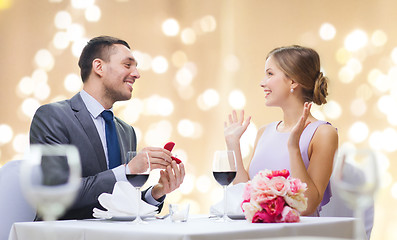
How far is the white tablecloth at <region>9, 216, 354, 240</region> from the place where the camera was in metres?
1.23

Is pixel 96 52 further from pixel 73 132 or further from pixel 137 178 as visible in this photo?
pixel 137 178

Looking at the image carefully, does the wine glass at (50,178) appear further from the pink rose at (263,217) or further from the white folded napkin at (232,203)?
the white folded napkin at (232,203)

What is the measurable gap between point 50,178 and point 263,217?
0.64 m

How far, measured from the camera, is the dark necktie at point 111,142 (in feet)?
7.26

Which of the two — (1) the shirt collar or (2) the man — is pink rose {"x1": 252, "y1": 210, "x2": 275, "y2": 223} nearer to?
(2) the man

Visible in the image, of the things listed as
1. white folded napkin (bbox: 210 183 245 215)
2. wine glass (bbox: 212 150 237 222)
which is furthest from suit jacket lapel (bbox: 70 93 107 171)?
wine glass (bbox: 212 150 237 222)

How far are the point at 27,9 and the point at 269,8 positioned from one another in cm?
162

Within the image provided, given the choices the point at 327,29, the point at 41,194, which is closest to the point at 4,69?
the point at 327,29

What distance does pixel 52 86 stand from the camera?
334 cm

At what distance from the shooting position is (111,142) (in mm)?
2229

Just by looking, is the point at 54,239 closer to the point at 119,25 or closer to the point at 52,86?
the point at 52,86

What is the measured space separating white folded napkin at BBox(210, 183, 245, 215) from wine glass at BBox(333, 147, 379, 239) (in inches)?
23.4

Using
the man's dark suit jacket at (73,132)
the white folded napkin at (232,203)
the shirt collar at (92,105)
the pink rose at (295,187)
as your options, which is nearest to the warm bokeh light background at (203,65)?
the shirt collar at (92,105)

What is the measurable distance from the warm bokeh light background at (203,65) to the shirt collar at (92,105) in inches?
40.3
